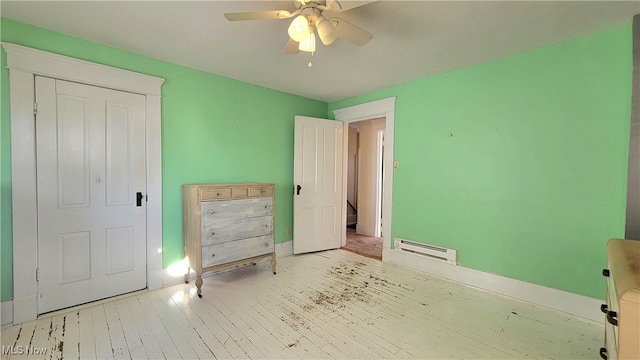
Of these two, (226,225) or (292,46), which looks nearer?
(292,46)

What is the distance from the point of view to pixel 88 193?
7.66ft

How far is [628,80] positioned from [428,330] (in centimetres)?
244

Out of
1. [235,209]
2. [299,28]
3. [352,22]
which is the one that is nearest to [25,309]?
[235,209]

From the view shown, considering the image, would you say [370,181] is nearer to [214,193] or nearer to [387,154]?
[387,154]

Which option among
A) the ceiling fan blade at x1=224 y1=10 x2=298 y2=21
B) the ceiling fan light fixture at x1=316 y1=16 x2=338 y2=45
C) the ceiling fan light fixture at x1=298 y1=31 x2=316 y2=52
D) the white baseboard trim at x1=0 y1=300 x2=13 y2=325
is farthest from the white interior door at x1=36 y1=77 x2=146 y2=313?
the ceiling fan light fixture at x1=316 y1=16 x2=338 y2=45

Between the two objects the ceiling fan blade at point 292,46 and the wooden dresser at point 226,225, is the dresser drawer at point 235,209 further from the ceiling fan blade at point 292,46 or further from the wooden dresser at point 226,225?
the ceiling fan blade at point 292,46

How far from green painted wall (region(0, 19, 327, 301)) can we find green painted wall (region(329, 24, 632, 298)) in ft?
5.83

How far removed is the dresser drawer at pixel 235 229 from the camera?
262cm

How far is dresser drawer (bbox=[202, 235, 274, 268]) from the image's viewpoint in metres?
2.62

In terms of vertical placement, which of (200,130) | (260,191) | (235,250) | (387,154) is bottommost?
(235,250)

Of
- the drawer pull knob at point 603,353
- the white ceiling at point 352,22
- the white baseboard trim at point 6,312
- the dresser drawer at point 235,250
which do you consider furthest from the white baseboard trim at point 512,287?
the white baseboard trim at point 6,312

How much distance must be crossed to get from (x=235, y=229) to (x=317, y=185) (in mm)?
1499

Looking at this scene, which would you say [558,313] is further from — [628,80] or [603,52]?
[603,52]

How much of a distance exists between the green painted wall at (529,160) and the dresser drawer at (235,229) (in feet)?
6.00
